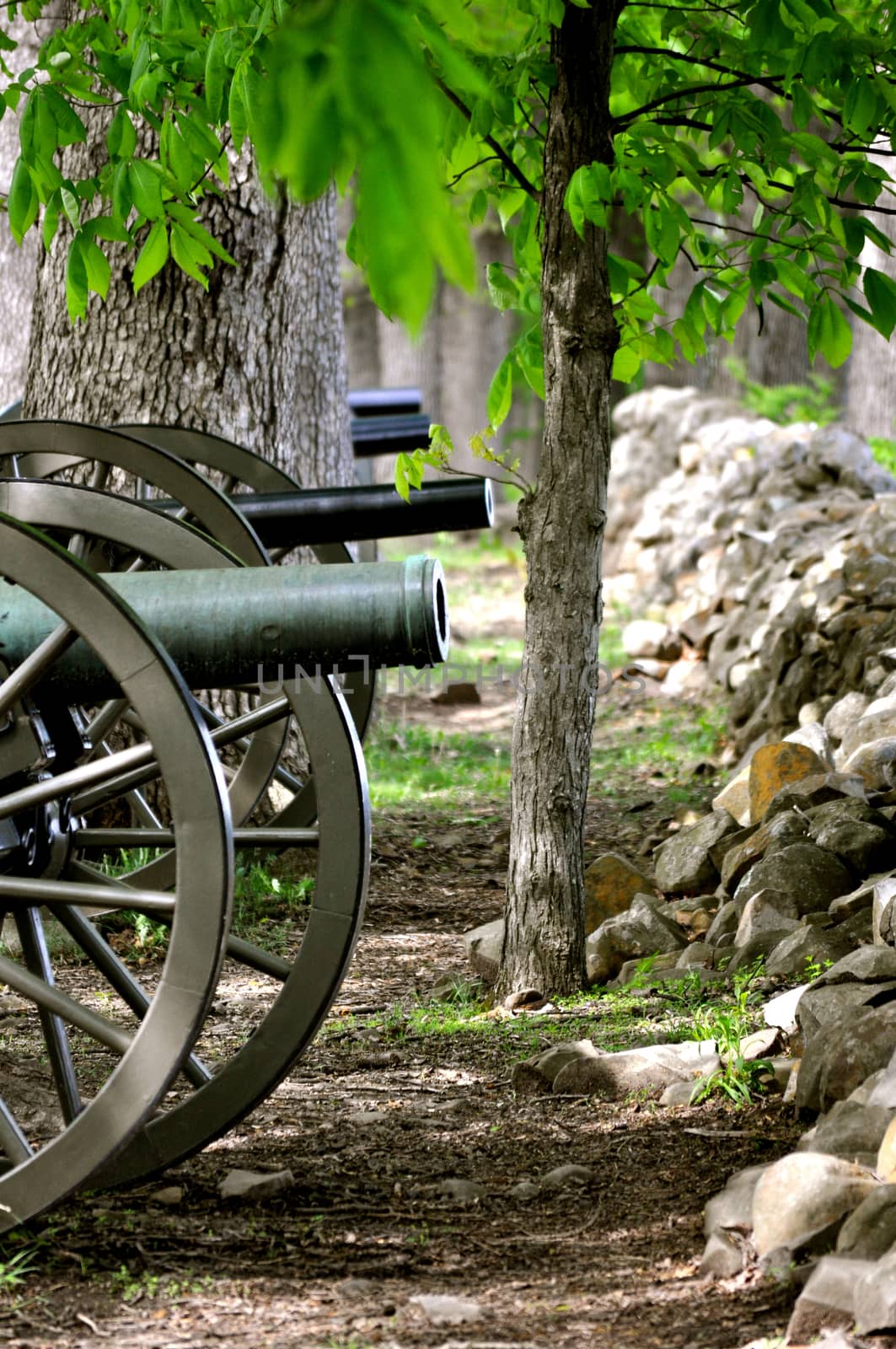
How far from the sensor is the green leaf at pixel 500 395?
403cm

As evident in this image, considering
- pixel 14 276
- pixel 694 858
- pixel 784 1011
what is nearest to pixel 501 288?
pixel 694 858

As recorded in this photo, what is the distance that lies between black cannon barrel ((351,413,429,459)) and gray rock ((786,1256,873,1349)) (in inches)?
264

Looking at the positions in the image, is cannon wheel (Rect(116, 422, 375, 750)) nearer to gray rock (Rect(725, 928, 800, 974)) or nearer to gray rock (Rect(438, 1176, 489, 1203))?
gray rock (Rect(725, 928, 800, 974))

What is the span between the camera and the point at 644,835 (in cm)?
610

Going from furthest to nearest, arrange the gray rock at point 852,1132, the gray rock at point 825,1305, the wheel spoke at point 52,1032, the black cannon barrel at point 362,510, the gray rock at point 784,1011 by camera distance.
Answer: the black cannon barrel at point 362,510 → the gray rock at point 784,1011 → the wheel spoke at point 52,1032 → the gray rock at point 852,1132 → the gray rock at point 825,1305

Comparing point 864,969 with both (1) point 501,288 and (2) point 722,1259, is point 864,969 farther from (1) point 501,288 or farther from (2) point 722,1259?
(1) point 501,288

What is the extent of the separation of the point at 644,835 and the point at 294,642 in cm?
342

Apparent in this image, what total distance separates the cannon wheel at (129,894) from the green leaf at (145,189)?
122cm

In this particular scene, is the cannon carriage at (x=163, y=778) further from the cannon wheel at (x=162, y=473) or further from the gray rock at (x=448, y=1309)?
the cannon wheel at (x=162, y=473)

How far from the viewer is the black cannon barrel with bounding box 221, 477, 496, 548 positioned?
15.5ft

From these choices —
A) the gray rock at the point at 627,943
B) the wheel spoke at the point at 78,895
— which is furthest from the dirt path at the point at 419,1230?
the wheel spoke at the point at 78,895

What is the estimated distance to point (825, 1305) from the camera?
2.24m

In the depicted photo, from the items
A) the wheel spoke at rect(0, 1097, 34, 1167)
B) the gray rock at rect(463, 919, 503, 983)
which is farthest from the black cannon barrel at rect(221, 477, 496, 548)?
the wheel spoke at rect(0, 1097, 34, 1167)

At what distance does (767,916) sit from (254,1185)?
1820 millimetres
